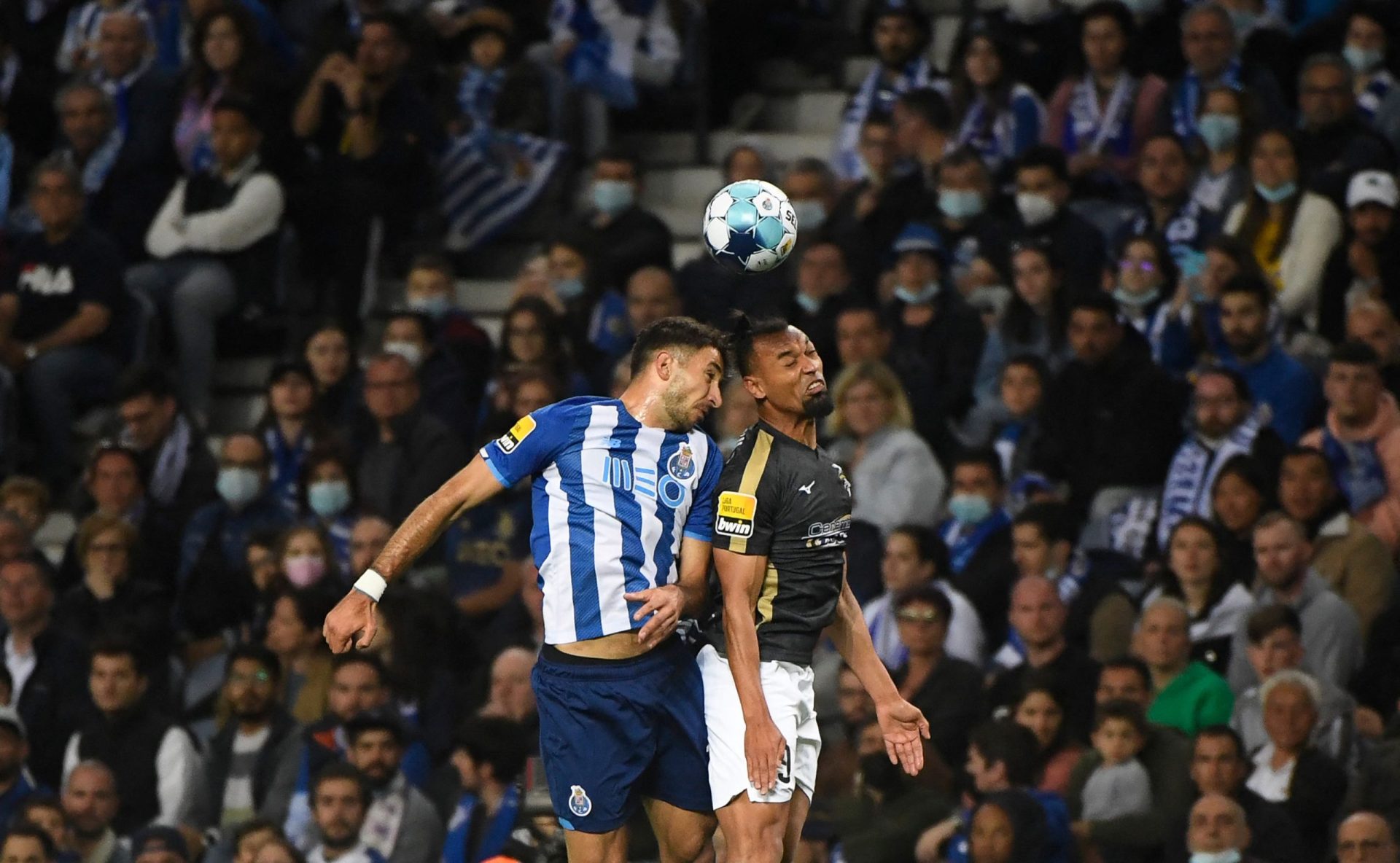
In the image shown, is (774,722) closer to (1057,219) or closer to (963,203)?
(1057,219)

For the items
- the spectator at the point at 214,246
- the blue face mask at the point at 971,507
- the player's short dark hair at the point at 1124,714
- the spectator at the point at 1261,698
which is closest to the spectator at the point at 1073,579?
the blue face mask at the point at 971,507

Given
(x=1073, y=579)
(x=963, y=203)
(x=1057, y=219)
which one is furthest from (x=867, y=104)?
(x=1073, y=579)

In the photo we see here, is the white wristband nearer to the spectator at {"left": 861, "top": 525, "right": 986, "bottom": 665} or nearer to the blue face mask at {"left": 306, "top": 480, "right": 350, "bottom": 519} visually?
the spectator at {"left": 861, "top": 525, "right": 986, "bottom": 665}

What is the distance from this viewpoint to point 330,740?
12.0m

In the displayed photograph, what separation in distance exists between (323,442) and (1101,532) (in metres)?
4.33

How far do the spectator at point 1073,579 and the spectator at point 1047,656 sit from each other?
220mm

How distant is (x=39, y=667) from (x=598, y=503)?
6081 mm

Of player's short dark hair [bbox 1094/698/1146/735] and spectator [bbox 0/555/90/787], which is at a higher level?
player's short dark hair [bbox 1094/698/1146/735]

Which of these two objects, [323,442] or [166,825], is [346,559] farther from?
[166,825]

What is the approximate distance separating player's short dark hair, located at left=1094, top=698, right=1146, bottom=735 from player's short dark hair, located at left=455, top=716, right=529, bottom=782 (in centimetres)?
266

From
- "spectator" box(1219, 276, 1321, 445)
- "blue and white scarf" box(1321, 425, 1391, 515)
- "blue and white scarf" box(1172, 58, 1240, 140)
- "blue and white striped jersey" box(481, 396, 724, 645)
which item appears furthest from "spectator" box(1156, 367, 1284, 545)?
A: "blue and white striped jersey" box(481, 396, 724, 645)

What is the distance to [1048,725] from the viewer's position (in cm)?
1077

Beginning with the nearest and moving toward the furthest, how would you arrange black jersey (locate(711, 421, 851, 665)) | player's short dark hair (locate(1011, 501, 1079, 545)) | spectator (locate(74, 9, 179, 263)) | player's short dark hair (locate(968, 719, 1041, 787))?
black jersey (locate(711, 421, 851, 665)) < player's short dark hair (locate(968, 719, 1041, 787)) < player's short dark hair (locate(1011, 501, 1079, 545)) < spectator (locate(74, 9, 179, 263))

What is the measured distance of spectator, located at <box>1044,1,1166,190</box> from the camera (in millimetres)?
13625
